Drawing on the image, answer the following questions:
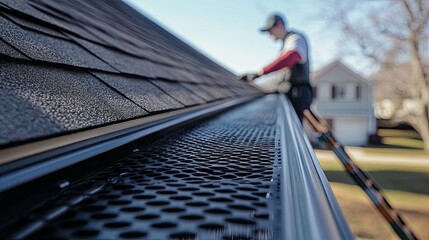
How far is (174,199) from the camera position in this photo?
73 centimetres

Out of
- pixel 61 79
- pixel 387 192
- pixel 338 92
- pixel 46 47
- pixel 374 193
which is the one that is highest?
pixel 46 47

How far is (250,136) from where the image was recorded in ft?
5.32

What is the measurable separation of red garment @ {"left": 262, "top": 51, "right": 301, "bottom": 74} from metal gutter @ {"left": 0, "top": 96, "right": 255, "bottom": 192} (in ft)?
9.57

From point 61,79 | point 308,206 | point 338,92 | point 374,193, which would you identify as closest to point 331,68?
point 338,92

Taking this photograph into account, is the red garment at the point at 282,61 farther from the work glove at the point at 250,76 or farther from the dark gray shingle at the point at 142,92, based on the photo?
the dark gray shingle at the point at 142,92

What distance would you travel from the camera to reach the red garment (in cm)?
402

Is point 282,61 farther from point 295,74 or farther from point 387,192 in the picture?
point 387,192

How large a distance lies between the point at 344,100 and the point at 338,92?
2.50 feet

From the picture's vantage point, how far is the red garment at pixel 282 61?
4.02 meters

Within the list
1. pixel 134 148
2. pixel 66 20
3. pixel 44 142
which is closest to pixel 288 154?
pixel 134 148

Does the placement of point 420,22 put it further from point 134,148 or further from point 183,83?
point 134,148

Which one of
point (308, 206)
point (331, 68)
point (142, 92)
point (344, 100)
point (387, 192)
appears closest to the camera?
point (308, 206)

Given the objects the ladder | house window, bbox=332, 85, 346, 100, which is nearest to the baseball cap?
the ladder

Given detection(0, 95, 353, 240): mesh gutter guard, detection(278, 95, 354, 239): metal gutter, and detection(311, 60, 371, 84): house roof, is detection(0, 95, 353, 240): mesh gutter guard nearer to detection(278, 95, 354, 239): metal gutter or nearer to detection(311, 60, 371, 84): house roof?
detection(278, 95, 354, 239): metal gutter
